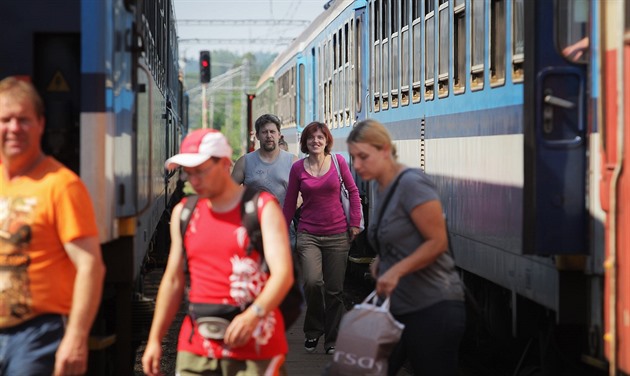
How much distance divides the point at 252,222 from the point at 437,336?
1305 mm

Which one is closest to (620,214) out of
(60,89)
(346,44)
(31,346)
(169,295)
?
(169,295)

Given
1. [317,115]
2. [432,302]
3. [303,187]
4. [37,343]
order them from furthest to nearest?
[317,115] < [303,187] < [432,302] < [37,343]

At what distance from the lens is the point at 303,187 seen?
1033 centimetres

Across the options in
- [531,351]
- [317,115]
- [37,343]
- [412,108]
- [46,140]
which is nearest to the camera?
[37,343]

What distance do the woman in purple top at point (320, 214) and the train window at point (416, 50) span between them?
1615 millimetres

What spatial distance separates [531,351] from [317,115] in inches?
561

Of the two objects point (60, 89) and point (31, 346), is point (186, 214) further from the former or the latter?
point (60, 89)

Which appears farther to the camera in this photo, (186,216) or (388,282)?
(388,282)

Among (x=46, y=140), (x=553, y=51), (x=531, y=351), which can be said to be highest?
(x=553, y=51)

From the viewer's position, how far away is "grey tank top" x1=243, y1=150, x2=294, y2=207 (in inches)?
425

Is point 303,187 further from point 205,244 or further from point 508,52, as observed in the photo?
point 205,244

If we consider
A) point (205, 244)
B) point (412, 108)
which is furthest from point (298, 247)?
point (205, 244)

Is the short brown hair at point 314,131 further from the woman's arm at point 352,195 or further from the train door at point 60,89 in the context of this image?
the train door at point 60,89

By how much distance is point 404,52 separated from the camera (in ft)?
41.5
